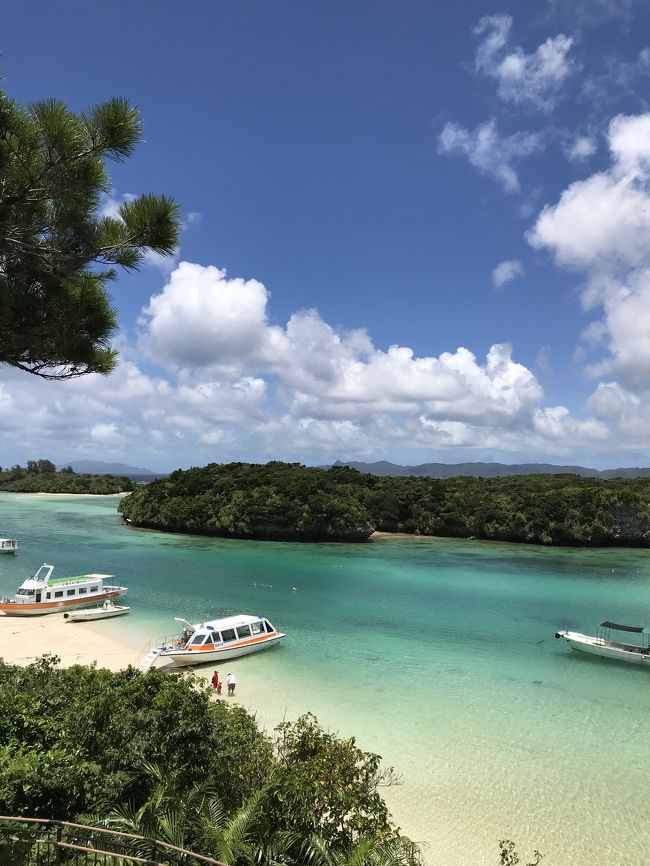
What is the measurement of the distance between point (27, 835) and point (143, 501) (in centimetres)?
7241

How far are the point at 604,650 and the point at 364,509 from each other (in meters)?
44.4

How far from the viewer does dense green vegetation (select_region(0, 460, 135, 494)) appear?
143375 millimetres

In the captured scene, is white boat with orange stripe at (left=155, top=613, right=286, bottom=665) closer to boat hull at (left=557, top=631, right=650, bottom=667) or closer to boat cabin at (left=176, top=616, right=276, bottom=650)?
boat cabin at (left=176, top=616, right=276, bottom=650)

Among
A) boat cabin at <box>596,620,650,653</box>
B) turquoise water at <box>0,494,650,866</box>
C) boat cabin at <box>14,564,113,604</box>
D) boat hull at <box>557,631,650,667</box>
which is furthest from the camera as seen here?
boat cabin at <box>14,564,113,604</box>

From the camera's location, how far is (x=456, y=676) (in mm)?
20797

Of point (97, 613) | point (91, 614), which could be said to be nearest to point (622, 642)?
point (97, 613)

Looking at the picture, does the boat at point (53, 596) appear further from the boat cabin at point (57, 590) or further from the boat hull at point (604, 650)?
the boat hull at point (604, 650)

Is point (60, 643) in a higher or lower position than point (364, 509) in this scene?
lower

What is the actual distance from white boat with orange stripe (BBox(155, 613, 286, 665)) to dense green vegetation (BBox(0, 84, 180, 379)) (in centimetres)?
1546

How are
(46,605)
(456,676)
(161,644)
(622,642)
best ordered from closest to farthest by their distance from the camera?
(456,676)
(161,644)
(622,642)
(46,605)

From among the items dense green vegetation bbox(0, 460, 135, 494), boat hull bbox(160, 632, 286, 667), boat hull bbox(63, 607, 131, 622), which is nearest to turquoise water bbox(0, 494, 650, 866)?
boat hull bbox(160, 632, 286, 667)

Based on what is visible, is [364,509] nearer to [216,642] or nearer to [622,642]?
[622,642]

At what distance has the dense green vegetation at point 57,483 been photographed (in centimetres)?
14338

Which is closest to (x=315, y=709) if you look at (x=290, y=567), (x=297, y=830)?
(x=297, y=830)
